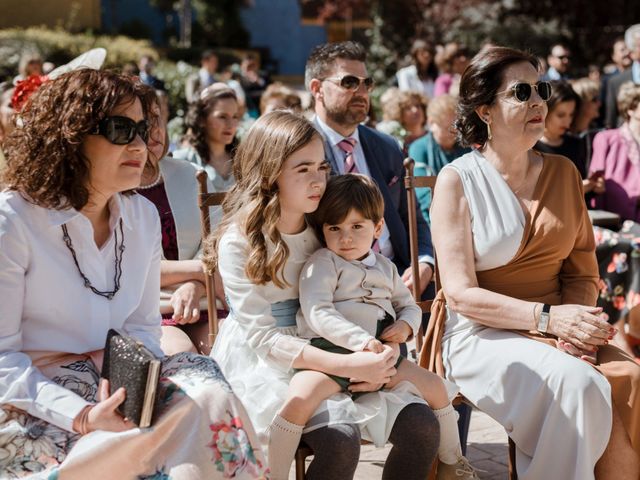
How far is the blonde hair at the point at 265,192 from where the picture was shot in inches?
120

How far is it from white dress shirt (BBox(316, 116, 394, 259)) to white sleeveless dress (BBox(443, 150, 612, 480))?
29.1 inches

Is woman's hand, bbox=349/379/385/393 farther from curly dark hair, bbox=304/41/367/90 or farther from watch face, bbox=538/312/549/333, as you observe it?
curly dark hair, bbox=304/41/367/90

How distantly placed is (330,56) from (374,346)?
2009 mm

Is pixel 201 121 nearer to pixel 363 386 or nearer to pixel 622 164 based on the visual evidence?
pixel 363 386

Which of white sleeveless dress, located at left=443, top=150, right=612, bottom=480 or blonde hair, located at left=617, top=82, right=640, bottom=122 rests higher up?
blonde hair, located at left=617, top=82, right=640, bottom=122

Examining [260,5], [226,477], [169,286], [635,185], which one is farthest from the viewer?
[260,5]

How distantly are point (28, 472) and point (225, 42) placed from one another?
27913 millimetres

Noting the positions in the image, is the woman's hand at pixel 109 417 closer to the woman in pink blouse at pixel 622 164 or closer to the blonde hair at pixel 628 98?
the woman in pink blouse at pixel 622 164

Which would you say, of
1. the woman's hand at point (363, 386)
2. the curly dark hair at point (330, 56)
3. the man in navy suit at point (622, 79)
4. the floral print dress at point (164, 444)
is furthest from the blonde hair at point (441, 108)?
the floral print dress at point (164, 444)

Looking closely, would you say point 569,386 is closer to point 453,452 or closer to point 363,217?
point 453,452

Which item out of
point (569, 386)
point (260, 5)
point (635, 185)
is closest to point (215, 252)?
point (569, 386)

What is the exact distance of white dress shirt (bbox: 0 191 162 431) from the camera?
245 centimetres

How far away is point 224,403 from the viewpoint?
240 cm

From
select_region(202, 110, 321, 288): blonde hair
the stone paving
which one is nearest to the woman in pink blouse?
the stone paving
